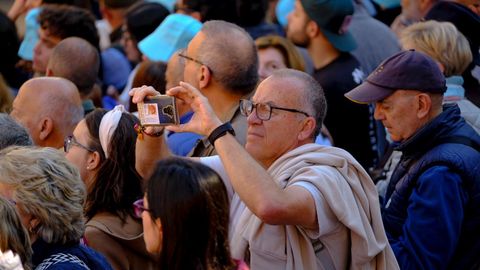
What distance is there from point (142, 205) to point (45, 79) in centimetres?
246

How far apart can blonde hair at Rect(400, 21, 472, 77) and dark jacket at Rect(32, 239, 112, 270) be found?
8.16ft

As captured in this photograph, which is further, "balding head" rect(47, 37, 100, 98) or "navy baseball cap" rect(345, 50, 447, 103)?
"balding head" rect(47, 37, 100, 98)

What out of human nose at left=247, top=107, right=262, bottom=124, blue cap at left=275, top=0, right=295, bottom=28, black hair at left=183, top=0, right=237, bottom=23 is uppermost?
human nose at left=247, top=107, right=262, bottom=124

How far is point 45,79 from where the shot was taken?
19.1ft

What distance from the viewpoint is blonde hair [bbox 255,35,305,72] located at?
695 cm

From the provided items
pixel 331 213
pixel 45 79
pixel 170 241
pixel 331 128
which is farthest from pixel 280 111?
pixel 331 128

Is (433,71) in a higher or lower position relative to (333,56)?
higher

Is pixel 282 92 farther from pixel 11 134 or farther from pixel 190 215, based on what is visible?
pixel 11 134

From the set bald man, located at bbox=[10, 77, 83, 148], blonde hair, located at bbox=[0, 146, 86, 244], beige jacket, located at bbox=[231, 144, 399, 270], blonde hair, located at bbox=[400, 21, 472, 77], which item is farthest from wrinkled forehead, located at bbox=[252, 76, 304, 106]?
bald man, located at bbox=[10, 77, 83, 148]

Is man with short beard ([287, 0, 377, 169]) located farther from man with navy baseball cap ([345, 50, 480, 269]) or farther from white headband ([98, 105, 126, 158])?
white headband ([98, 105, 126, 158])

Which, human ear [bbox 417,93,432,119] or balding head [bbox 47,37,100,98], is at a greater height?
human ear [bbox 417,93,432,119]

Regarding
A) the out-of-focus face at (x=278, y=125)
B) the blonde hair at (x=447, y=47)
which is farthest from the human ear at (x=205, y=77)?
the blonde hair at (x=447, y=47)

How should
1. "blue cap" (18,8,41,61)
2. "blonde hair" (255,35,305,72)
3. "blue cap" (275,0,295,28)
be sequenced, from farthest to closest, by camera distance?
"blue cap" (275,0,295,28), "blue cap" (18,8,41,61), "blonde hair" (255,35,305,72)

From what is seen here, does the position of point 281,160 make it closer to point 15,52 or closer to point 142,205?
point 142,205
